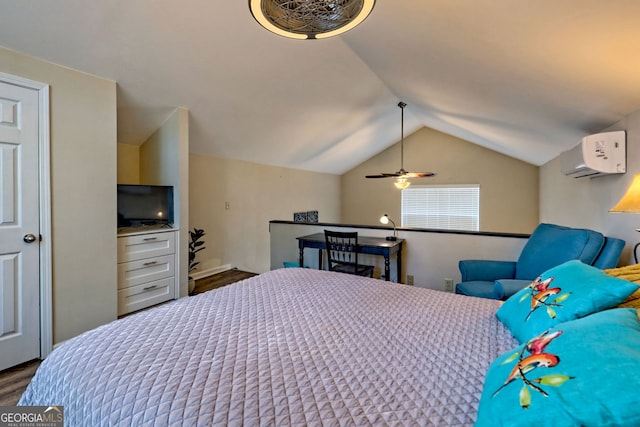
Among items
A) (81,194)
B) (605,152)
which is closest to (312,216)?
(81,194)

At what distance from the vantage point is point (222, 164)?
4590mm

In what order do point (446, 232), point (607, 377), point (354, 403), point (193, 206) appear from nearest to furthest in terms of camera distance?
point (607, 377) < point (354, 403) < point (446, 232) < point (193, 206)

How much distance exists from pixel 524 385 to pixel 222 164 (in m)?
4.56

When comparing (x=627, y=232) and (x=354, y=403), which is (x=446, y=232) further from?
(x=354, y=403)

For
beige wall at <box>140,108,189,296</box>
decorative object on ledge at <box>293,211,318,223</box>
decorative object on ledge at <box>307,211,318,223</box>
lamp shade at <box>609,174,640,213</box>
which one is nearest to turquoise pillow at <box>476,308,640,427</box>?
lamp shade at <box>609,174,640,213</box>

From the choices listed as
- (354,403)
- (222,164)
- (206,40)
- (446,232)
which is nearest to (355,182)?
(222,164)

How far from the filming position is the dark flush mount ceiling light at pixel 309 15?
1170 mm

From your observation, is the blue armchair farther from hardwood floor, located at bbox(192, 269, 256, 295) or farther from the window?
the window

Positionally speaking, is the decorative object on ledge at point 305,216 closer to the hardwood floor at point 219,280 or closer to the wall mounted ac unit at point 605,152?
the hardwood floor at point 219,280

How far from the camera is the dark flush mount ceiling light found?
117 centimetres

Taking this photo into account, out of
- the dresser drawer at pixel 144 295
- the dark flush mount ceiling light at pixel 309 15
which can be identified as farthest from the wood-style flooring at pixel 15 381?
the dark flush mount ceiling light at pixel 309 15

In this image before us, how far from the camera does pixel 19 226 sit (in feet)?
6.98

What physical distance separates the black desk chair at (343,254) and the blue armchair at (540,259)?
112cm

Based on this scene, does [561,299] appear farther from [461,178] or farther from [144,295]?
[461,178]
